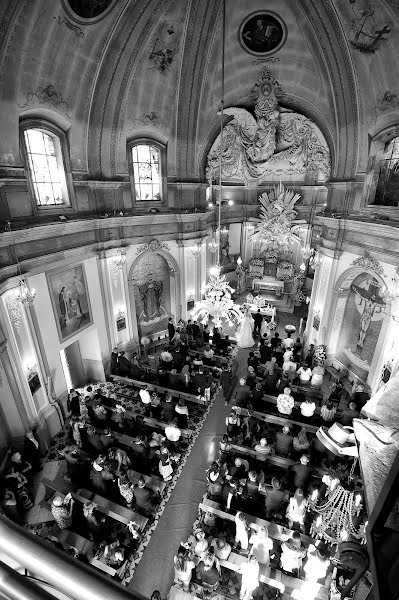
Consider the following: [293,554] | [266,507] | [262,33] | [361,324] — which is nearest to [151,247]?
[262,33]

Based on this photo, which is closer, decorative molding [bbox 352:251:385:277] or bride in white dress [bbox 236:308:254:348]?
decorative molding [bbox 352:251:385:277]

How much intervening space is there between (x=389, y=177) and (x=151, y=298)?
1013 cm

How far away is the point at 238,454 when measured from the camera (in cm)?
869

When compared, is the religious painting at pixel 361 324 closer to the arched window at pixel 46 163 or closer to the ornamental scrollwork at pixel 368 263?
the ornamental scrollwork at pixel 368 263

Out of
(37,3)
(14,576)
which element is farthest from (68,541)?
(37,3)

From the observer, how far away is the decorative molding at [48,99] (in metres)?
8.47

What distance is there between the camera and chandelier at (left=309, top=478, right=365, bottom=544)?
578 cm

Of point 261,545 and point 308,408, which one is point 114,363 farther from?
point 261,545

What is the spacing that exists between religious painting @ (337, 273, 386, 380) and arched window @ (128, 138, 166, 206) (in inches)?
336

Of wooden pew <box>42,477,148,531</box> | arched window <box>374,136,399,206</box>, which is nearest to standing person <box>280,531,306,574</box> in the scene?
wooden pew <box>42,477,148,531</box>

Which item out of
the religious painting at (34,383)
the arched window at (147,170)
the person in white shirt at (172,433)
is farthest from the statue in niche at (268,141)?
the person in white shirt at (172,433)

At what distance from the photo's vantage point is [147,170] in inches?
514

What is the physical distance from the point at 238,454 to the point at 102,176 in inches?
392

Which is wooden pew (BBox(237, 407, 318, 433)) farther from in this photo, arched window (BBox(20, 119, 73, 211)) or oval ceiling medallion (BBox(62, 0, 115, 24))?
oval ceiling medallion (BBox(62, 0, 115, 24))
